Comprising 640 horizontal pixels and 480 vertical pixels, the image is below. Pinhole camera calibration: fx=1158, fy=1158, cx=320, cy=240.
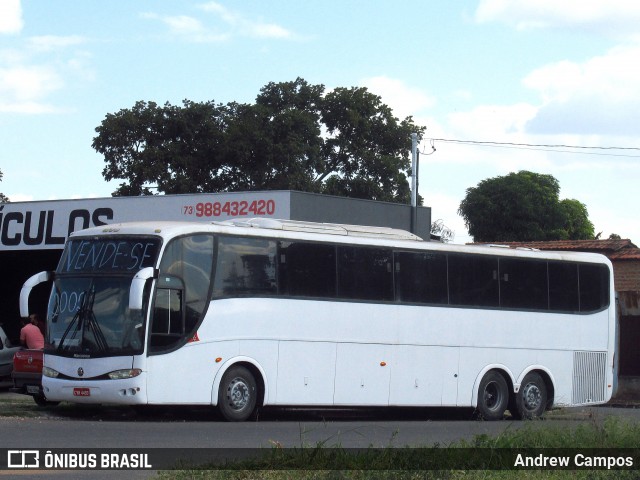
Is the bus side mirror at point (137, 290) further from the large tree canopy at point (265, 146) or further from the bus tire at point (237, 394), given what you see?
the large tree canopy at point (265, 146)

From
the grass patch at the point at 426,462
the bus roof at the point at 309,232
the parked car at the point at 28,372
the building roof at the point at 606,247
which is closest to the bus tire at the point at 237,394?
the bus roof at the point at 309,232

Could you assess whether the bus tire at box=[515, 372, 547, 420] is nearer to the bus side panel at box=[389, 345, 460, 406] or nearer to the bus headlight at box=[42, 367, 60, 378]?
the bus side panel at box=[389, 345, 460, 406]

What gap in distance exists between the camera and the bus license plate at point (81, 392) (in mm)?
18169

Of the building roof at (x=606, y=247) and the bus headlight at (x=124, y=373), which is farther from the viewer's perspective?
the building roof at (x=606, y=247)

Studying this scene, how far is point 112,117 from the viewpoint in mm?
60531

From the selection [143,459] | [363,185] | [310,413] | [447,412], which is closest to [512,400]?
[447,412]

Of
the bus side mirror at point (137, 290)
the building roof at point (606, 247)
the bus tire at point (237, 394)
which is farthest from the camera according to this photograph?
the building roof at point (606, 247)

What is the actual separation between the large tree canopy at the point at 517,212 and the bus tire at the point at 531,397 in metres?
54.3

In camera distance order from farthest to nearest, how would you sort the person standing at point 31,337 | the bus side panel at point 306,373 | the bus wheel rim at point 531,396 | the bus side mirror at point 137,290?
A: the bus wheel rim at point 531,396 < the person standing at point 31,337 < the bus side panel at point 306,373 < the bus side mirror at point 137,290

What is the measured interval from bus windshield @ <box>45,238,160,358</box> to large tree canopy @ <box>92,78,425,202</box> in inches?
1514

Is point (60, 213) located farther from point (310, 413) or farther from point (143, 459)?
point (143, 459)

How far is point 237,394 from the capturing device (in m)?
19.3

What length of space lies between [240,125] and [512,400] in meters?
38.2

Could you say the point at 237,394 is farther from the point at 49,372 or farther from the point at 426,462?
the point at 426,462
